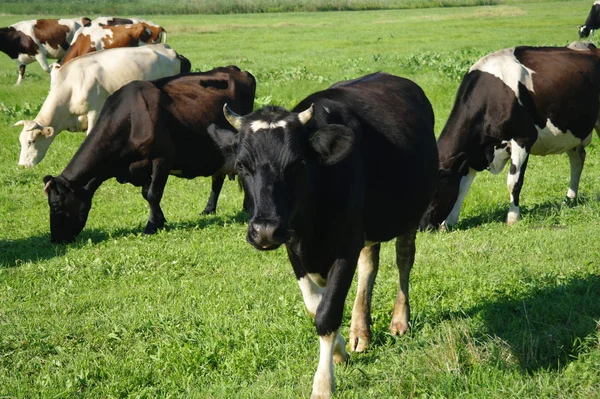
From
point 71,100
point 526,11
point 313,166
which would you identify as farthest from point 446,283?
point 526,11

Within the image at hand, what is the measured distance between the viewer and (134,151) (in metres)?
11.8

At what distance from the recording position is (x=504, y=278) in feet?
24.8

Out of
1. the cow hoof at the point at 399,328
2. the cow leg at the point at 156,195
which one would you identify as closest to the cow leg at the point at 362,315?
the cow hoof at the point at 399,328

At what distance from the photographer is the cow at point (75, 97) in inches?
585

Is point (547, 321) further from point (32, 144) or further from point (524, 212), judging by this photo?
point (32, 144)

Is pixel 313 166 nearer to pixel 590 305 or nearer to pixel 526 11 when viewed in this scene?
pixel 590 305

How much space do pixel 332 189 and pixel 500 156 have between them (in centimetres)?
651

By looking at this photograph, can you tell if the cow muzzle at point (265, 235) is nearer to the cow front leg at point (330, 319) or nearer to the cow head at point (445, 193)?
the cow front leg at point (330, 319)

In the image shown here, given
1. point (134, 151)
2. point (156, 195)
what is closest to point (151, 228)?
point (156, 195)

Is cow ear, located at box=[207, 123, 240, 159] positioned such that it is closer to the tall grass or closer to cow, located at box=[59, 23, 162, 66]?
cow, located at box=[59, 23, 162, 66]

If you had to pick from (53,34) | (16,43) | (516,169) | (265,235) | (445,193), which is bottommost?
(16,43)

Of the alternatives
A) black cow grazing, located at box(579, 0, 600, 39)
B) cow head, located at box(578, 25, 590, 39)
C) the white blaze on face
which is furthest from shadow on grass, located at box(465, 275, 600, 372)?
black cow grazing, located at box(579, 0, 600, 39)

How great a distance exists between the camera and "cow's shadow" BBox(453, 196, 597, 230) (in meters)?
11.1

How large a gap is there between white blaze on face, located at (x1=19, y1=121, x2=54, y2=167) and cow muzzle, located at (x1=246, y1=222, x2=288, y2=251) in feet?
35.4
